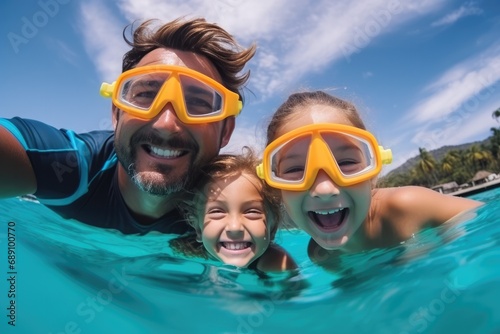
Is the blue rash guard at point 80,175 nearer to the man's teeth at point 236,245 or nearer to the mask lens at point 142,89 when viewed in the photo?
the mask lens at point 142,89

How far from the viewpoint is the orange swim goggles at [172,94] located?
351cm

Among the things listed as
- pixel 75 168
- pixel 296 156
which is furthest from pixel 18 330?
pixel 296 156

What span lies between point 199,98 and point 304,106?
3.80 ft

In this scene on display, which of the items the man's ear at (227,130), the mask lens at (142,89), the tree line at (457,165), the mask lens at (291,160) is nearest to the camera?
the mask lens at (291,160)

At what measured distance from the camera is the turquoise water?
278 cm

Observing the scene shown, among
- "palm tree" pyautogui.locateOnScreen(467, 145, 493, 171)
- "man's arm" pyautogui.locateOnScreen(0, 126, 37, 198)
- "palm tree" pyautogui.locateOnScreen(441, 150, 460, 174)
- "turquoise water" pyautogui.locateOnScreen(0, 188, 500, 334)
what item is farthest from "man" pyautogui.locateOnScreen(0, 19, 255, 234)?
"palm tree" pyautogui.locateOnScreen(441, 150, 460, 174)

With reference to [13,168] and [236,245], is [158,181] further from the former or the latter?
[13,168]

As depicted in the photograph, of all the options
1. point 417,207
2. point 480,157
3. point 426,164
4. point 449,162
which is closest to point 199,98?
point 417,207

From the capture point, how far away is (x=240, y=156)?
160 inches

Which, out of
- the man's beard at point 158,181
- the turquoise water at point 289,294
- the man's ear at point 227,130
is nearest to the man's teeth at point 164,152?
the man's beard at point 158,181

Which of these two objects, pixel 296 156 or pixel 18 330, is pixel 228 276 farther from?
pixel 18 330

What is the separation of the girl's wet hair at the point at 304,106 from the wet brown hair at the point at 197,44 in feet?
A: 3.68

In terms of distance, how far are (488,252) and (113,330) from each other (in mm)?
3869

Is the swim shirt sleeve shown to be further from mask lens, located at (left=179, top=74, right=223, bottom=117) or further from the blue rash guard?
mask lens, located at (left=179, top=74, right=223, bottom=117)
